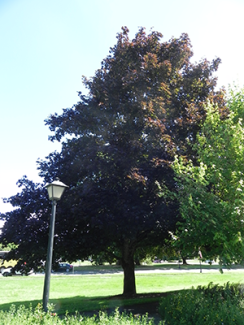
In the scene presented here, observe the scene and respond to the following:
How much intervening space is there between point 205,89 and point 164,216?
24.3ft

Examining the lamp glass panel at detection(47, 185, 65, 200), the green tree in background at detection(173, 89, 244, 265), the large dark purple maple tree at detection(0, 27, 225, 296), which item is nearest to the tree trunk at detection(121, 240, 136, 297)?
the large dark purple maple tree at detection(0, 27, 225, 296)

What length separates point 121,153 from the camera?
1303 cm

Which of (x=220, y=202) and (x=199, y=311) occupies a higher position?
(x=220, y=202)

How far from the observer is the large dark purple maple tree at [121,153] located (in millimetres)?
13047

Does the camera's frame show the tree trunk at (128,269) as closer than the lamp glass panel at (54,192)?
No

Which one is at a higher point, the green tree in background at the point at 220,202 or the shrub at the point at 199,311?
the green tree in background at the point at 220,202

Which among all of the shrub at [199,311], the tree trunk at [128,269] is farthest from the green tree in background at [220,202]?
the tree trunk at [128,269]

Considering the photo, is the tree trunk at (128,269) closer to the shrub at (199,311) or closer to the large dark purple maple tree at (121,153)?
the large dark purple maple tree at (121,153)

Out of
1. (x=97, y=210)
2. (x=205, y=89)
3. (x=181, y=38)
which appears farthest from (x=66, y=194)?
(x=181, y=38)

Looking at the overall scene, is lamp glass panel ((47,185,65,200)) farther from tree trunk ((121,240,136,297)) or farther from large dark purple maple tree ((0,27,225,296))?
tree trunk ((121,240,136,297))

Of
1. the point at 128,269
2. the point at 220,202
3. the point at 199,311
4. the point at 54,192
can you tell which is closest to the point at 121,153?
the point at 54,192

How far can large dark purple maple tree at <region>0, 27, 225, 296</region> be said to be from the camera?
13.0 meters

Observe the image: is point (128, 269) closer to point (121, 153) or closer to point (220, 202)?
point (121, 153)

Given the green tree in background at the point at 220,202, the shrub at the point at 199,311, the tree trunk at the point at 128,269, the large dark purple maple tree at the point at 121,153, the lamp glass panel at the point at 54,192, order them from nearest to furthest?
the shrub at the point at 199,311
the green tree in background at the point at 220,202
the lamp glass panel at the point at 54,192
the large dark purple maple tree at the point at 121,153
the tree trunk at the point at 128,269
